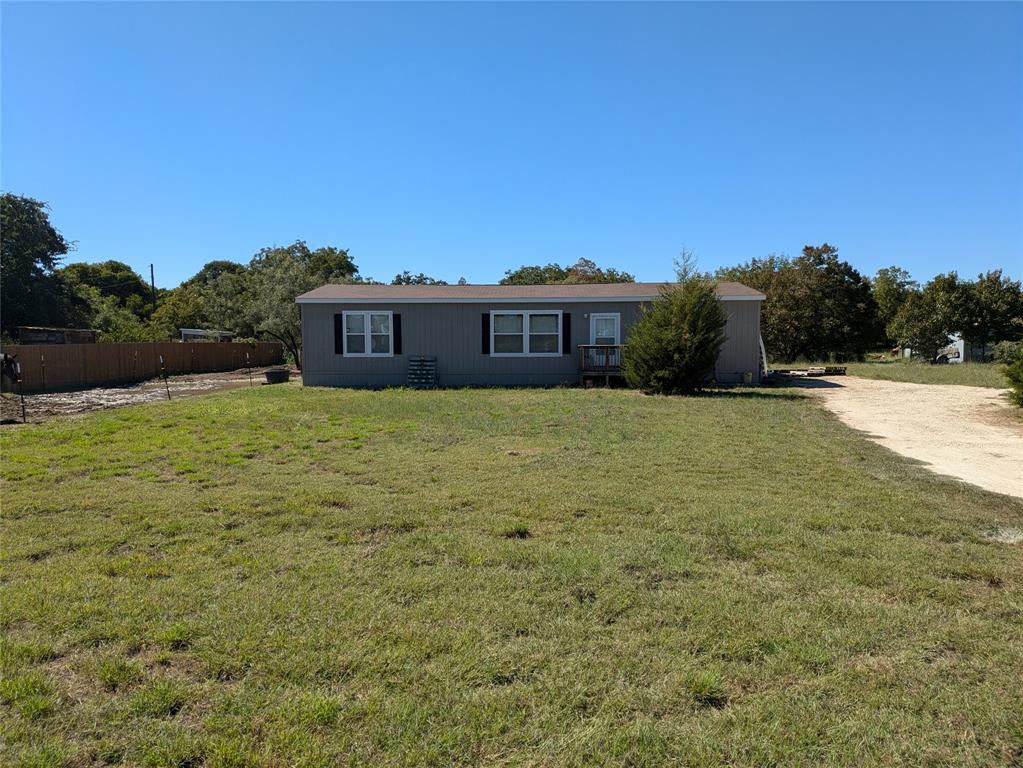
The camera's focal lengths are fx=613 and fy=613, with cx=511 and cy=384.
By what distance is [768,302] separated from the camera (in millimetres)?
29609

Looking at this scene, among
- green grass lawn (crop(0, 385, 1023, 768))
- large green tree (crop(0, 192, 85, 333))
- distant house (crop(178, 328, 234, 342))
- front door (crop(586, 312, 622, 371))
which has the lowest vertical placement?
green grass lawn (crop(0, 385, 1023, 768))

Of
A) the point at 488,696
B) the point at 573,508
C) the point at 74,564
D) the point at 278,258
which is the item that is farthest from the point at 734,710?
the point at 278,258

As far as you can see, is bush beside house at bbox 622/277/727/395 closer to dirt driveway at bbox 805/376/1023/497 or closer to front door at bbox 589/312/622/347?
front door at bbox 589/312/622/347

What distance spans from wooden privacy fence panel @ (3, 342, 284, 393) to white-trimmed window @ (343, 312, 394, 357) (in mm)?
7991

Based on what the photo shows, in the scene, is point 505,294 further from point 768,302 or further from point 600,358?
point 768,302

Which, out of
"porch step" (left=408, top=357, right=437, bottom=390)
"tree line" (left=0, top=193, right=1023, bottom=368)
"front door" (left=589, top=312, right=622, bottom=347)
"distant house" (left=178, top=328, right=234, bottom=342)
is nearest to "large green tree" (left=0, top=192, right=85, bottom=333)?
"tree line" (left=0, top=193, right=1023, bottom=368)

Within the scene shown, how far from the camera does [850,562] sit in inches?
136

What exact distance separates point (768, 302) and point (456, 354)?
19.6 meters

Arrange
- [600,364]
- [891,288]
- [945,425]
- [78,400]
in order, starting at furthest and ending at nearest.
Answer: [891,288], [600,364], [78,400], [945,425]

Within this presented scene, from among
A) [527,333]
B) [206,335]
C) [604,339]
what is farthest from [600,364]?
[206,335]

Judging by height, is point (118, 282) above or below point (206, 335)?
above

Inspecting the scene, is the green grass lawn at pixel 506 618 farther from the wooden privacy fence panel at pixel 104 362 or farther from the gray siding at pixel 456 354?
the wooden privacy fence panel at pixel 104 362

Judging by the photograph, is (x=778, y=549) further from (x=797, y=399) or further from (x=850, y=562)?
(x=797, y=399)

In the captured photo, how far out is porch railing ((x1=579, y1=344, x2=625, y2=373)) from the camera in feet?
50.1
